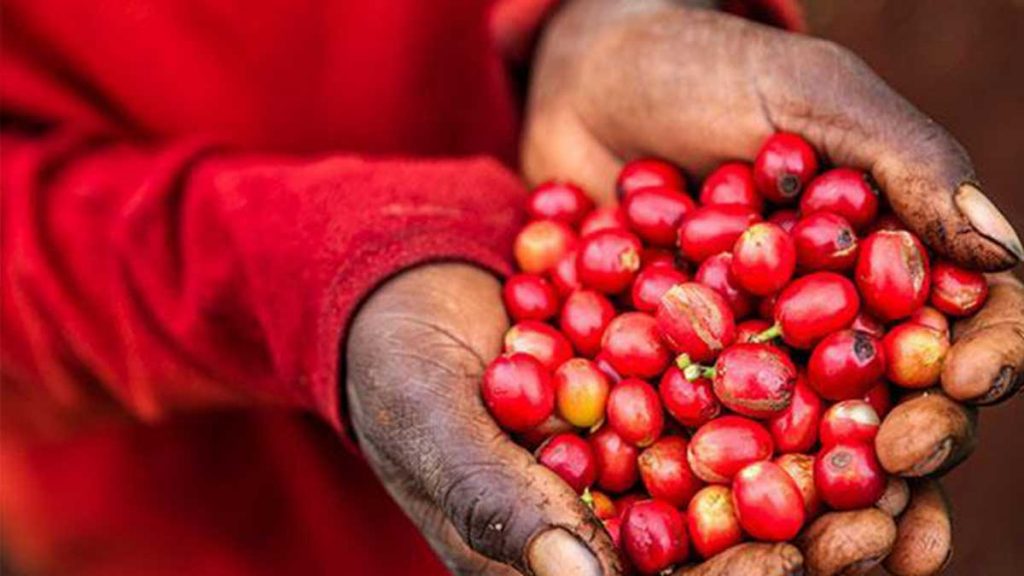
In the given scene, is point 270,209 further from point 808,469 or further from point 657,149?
point 808,469

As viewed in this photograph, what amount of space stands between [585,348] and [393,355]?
274mm

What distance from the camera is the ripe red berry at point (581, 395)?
1.79 metres

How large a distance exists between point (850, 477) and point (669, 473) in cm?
23

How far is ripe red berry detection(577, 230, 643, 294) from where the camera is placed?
1901mm

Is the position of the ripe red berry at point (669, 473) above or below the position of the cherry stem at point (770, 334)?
below

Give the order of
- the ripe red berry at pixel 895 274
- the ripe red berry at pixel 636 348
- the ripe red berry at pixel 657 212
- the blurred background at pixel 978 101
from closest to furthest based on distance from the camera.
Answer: the ripe red berry at pixel 895 274
the ripe red berry at pixel 636 348
the ripe red berry at pixel 657 212
the blurred background at pixel 978 101

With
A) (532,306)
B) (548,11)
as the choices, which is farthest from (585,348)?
(548,11)

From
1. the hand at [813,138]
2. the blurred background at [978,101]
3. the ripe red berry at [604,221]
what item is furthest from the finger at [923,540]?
the blurred background at [978,101]

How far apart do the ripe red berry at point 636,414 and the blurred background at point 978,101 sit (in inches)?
70.6

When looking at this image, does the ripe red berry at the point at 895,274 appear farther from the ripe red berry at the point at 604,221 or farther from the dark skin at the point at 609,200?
the ripe red berry at the point at 604,221

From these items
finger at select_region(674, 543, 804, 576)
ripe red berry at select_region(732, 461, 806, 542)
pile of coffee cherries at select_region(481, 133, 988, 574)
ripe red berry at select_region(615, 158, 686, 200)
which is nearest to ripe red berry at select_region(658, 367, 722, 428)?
pile of coffee cherries at select_region(481, 133, 988, 574)

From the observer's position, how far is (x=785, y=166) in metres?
1.85

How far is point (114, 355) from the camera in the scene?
222 cm

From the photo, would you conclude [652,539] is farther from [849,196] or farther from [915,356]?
[849,196]
